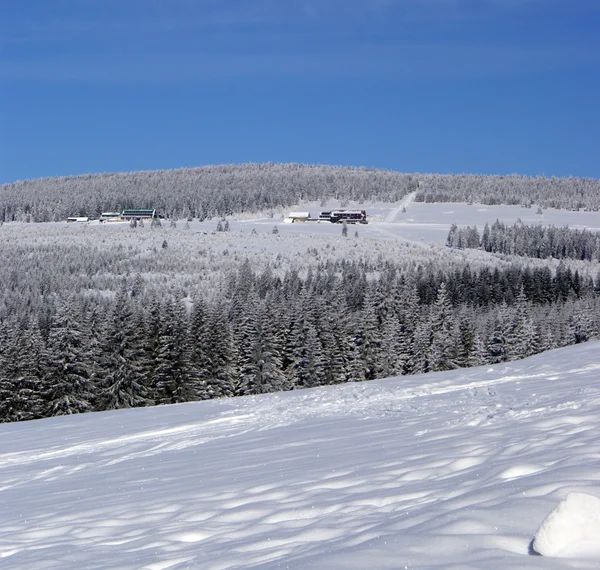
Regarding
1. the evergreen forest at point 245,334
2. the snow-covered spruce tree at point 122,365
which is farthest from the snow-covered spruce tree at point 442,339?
the snow-covered spruce tree at point 122,365

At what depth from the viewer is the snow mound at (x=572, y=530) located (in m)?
4.45

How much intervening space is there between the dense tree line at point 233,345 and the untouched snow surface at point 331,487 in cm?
2954

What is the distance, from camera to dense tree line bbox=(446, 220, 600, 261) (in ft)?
516

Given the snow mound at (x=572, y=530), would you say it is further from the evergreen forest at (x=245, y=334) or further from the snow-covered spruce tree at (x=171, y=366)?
the snow-covered spruce tree at (x=171, y=366)

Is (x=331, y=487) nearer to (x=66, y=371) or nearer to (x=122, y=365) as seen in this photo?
(x=66, y=371)

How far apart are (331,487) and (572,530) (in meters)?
4.01

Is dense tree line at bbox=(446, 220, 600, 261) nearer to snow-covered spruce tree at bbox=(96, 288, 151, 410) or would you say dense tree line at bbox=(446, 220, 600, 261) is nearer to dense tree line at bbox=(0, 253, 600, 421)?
dense tree line at bbox=(0, 253, 600, 421)

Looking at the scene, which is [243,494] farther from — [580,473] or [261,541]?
[580,473]

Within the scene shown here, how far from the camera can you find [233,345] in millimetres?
53844

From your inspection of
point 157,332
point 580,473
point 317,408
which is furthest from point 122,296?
point 580,473

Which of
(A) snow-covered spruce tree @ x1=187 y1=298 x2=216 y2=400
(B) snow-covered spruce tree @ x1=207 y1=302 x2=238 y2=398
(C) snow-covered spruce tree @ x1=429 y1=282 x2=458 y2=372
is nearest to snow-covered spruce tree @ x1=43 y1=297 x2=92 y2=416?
(A) snow-covered spruce tree @ x1=187 y1=298 x2=216 y2=400

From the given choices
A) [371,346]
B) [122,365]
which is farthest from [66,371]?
[371,346]

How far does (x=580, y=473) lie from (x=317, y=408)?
40.2 ft

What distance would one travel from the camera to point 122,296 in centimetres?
4947
